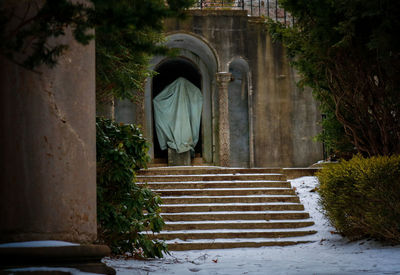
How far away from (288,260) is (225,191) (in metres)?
3.53

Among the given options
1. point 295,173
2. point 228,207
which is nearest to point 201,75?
point 295,173

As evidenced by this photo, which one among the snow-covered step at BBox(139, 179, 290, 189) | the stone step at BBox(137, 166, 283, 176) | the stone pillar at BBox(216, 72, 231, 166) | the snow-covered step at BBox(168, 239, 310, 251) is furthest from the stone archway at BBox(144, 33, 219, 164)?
the snow-covered step at BBox(168, 239, 310, 251)

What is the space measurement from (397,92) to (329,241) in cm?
260

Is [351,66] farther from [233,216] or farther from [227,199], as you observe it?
[227,199]

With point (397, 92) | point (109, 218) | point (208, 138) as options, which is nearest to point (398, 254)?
point (397, 92)

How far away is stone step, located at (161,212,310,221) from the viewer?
8.70 m

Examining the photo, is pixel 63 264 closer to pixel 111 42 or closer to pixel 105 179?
pixel 111 42

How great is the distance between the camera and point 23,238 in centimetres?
335

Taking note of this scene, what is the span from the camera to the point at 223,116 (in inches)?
560

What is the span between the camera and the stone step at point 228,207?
8.98 meters

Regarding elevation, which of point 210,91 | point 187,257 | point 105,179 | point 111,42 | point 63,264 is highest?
point 210,91

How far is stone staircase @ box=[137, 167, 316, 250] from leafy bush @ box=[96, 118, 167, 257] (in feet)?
4.79

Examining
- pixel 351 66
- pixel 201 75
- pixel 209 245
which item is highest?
pixel 201 75

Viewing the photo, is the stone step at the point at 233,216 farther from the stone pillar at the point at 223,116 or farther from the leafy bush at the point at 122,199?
the stone pillar at the point at 223,116
